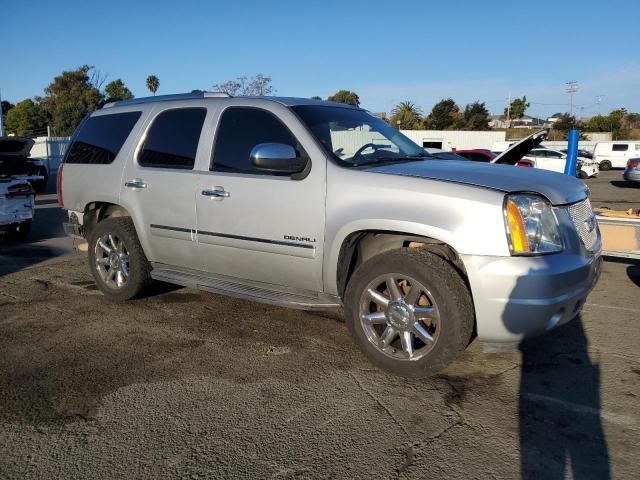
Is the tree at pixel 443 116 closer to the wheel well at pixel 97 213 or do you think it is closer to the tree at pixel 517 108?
the tree at pixel 517 108

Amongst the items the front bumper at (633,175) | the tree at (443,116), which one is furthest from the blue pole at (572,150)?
the tree at (443,116)

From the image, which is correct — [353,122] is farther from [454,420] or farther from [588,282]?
[454,420]

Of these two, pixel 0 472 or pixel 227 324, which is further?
pixel 227 324

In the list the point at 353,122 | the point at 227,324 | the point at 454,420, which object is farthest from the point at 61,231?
the point at 454,420

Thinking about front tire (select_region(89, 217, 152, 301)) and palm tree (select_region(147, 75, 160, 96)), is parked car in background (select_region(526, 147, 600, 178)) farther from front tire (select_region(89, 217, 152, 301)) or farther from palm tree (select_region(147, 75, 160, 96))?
palm tree (select_region(147, 75, 160, 96))

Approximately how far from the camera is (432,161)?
440 cm

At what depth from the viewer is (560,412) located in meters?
3.22

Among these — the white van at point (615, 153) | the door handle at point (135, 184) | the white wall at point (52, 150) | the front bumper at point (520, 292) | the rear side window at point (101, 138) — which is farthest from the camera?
the white van at point (615, 153)

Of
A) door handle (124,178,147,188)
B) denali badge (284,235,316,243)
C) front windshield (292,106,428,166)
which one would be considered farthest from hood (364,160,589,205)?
door handle (124,178,147,188)

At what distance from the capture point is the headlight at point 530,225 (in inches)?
129

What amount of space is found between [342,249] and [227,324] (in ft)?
5.02

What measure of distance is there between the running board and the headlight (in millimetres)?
1365

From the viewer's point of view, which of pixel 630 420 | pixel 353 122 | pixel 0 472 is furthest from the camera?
pixel 353 122

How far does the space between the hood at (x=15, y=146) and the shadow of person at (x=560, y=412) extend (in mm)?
9070
